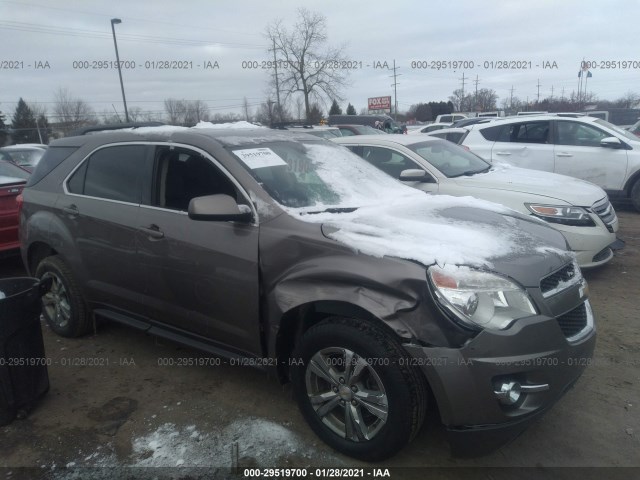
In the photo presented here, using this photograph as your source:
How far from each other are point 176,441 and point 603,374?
296 centimetres

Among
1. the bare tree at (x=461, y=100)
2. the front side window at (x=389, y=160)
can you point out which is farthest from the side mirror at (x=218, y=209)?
the bare tree at (x=461, y=100)

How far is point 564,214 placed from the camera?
5375 mm

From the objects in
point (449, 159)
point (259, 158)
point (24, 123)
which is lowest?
point (449, 159)

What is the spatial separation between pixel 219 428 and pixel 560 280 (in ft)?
7.25

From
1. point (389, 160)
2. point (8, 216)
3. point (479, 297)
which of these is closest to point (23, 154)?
point (8, 216)

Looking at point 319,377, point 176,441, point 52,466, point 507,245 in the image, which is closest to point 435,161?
point 507,245

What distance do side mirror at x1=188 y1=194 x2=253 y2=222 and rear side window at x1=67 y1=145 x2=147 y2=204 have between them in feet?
3.13

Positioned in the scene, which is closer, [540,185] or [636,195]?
[540,185]

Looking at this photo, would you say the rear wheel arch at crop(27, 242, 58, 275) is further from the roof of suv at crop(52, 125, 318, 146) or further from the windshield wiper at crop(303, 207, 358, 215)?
the windshield wiper at crop(303, 207, 358, 215)

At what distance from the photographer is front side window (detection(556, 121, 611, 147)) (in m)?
8.79

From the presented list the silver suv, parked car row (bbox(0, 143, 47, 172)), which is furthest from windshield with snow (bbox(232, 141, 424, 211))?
parked car row (bbox(0, 143, 47, 172))

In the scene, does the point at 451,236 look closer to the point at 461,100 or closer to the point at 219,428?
the point at 219,428

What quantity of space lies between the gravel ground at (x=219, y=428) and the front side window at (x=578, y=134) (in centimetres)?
551

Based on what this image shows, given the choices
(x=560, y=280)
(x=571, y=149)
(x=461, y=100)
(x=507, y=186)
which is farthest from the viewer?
(x=461, y=100)
